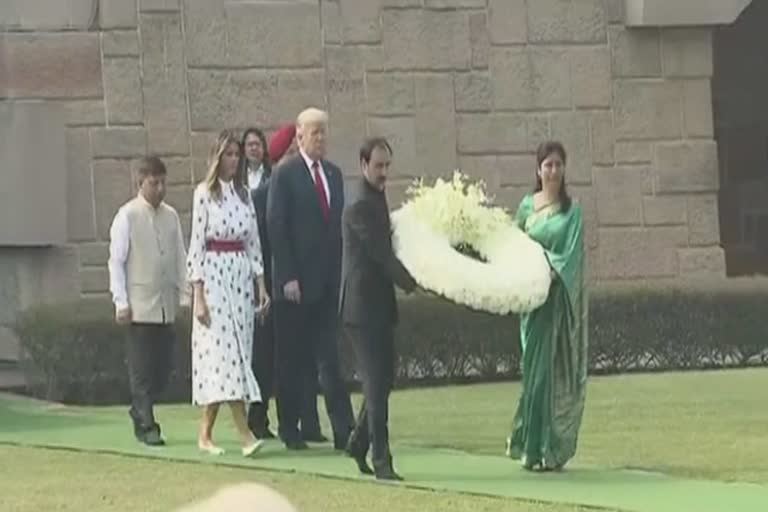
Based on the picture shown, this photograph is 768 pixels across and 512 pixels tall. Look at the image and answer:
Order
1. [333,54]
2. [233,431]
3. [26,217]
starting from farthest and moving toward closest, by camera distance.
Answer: [333,54], [26,217], [233,431]

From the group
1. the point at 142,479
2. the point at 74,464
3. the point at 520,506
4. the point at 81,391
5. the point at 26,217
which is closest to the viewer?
the point at 520,506

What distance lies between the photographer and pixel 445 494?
31.0 feet

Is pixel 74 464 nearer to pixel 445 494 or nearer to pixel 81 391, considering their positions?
pixel 445 494

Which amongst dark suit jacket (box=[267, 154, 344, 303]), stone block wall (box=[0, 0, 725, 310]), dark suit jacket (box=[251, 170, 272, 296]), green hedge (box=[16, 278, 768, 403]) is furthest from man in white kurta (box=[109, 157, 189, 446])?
stone block wall (box=[0, 0, 725, 310])

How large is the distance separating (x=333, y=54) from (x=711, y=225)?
3.91 meters

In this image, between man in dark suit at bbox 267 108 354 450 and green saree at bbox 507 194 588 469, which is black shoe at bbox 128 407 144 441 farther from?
green saree at bbox 507 194 588 469

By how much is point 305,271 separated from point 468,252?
1483 mm

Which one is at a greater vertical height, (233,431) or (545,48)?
(545,48)

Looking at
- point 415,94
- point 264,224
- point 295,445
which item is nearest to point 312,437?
point 295,445

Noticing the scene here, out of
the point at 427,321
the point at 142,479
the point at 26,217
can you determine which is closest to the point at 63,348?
the point at 26,217

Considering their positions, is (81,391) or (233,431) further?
(81,391)

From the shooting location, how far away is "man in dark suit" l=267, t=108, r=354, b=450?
1138cm

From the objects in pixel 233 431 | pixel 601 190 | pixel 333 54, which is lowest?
pixel 233 431

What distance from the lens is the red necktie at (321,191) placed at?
1153cm
